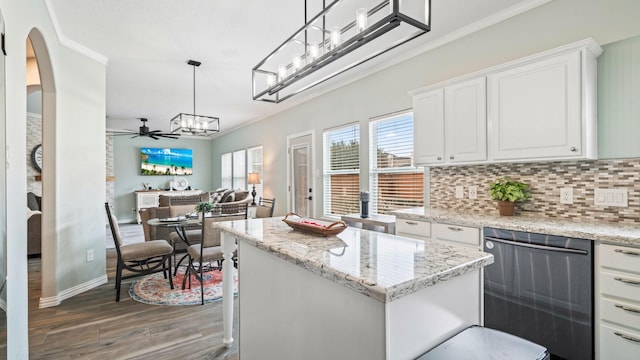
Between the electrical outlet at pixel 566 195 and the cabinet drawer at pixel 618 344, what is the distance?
95 cm

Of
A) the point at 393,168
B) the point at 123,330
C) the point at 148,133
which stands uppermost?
the point at 148,133

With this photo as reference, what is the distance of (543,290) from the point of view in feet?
6.48

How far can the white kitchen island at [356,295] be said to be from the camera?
3.12 feet

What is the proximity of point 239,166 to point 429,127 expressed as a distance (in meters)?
6.24

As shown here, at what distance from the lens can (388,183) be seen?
3988mm

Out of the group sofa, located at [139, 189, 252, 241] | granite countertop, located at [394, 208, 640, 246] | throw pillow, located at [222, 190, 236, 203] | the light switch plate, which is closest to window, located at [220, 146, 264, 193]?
throw pillow, located at [222, 190, 236, 203]

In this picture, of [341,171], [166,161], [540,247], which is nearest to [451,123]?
[540,247]

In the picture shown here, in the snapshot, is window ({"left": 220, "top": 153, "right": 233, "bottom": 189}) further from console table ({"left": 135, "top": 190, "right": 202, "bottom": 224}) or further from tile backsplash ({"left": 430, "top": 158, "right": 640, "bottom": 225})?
tile backsplash ({"left": 430, "top": 158, "right": 640, "bottom": 225})

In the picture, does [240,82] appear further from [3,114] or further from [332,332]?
[332,332]

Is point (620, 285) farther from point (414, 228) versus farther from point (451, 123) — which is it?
point (451, 123)

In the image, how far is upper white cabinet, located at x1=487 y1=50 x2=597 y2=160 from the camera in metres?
2.12

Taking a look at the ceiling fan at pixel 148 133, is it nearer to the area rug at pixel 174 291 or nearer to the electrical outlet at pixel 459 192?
the area rug at pixel 174 291

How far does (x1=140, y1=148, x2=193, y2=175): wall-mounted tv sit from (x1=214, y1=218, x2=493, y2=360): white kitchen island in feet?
29.1

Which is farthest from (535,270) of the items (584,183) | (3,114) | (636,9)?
(3,114)
